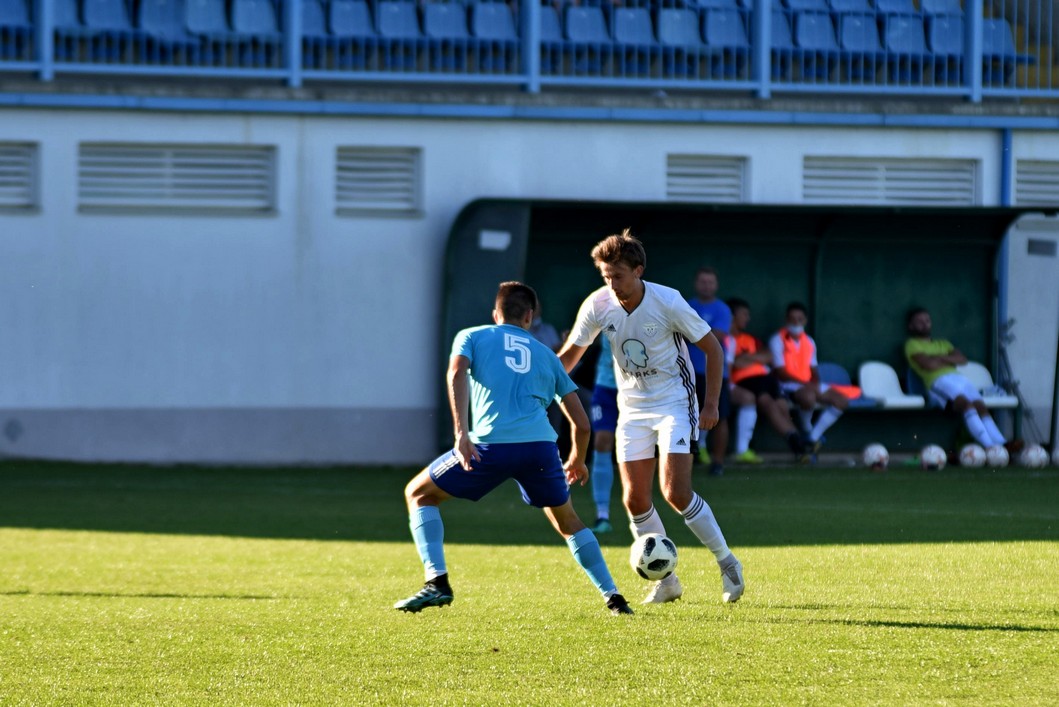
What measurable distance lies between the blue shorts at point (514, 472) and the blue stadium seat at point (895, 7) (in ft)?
51.7

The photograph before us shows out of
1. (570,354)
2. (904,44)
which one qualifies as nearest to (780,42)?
(904,44)

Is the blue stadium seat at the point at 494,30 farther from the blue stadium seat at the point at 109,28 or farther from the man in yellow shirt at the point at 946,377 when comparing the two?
the man in yellow shirt at the point at 946,377

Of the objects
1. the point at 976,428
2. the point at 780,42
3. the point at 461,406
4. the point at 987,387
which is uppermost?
the point at 780,42

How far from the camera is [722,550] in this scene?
8.53 meters

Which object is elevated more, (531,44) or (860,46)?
(860,46)

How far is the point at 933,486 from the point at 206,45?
400 inches

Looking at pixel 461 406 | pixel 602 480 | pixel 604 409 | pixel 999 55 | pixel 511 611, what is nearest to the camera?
pixel 461 406

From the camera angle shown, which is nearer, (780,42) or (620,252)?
(620,252)

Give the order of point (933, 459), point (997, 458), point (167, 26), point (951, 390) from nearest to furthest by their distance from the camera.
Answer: point (933, 459)
point (997, 458)
point (951, 390)
point (167, 26)

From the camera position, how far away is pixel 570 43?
837 inches

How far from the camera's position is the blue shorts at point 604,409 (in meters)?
12.1

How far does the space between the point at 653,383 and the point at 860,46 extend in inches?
570

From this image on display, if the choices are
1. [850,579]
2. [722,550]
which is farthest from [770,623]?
[850,579]

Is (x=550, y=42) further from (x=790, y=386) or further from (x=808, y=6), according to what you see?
(x=790, y=386)
